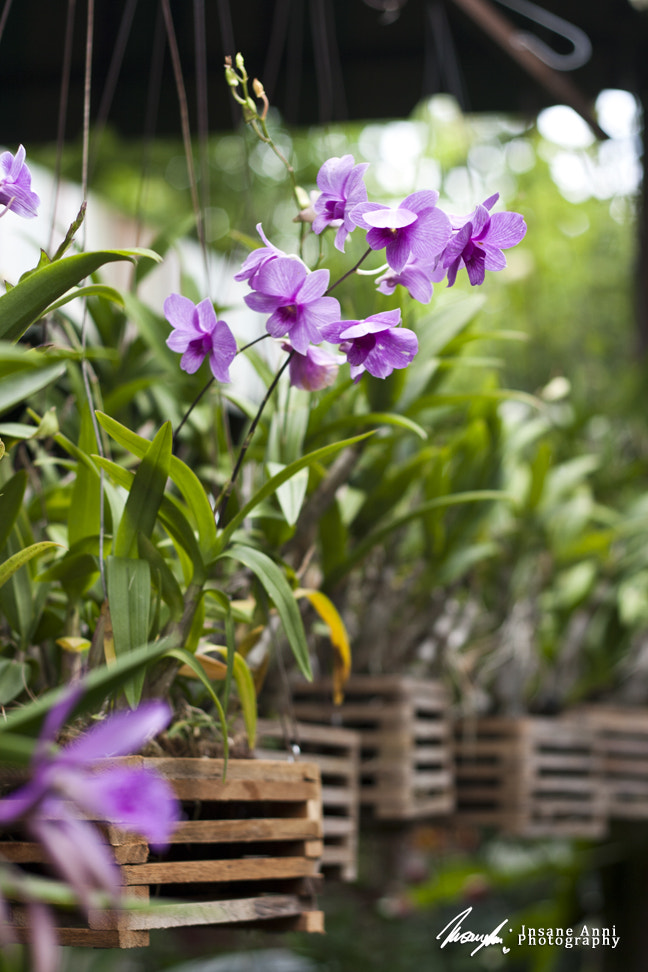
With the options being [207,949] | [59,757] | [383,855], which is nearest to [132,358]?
[59,757]

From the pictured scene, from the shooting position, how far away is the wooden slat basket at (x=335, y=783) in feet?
3.28

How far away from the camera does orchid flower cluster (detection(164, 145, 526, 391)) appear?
546mm

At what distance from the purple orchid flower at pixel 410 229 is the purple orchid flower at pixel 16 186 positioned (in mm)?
212

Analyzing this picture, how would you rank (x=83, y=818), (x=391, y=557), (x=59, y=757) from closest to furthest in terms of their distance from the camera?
1. (x=59, y=757)
2. (x=83, y=818)
3. (x=391, y=557)

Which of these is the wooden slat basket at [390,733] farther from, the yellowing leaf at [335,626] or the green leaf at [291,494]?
the green leaf at [291,494]

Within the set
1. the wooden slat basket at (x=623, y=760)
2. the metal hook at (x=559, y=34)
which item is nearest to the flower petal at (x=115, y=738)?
the wooden slat basket at (x=623, y=760)

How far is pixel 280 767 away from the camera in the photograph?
75 cm

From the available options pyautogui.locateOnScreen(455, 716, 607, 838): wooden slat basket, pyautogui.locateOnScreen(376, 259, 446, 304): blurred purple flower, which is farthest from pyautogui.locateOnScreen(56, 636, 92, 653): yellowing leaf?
pyautogui.locateOnScreen(455, 716, 607, 838): wooden slat basket

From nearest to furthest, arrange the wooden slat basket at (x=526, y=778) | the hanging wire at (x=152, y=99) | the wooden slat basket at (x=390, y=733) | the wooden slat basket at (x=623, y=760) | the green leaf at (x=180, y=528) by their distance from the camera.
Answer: the green leaf at (x=180, y=528) < the hanging wire at (x=152, y=99) < the wooden slat basket at (x=390, y=733) < the wooden slat basket at (x=526, y=778) < the wooden slat basket at (x=623, y=760)

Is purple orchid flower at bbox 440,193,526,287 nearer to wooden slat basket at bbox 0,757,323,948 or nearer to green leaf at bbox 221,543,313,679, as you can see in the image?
green leaf at bbox 221,543,313,679

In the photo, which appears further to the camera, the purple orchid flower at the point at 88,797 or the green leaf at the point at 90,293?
the green leaf at the point at 90,293

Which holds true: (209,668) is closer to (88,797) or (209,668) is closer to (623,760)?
→ (88,797)

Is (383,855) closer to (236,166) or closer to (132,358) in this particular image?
(132,358)

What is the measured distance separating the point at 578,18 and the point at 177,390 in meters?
1.28
